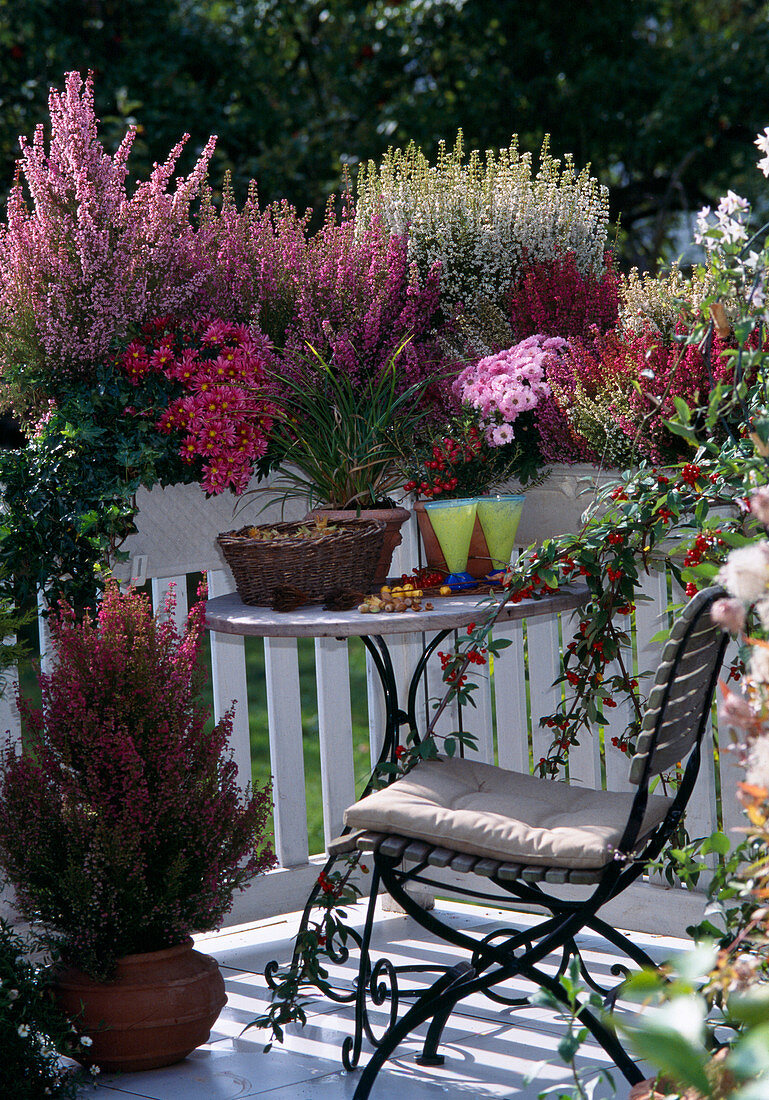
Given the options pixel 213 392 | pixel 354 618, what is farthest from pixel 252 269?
pixel 354 618

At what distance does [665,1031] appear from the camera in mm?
679

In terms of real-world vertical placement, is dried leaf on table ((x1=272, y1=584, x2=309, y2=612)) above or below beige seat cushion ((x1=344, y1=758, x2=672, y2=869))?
above

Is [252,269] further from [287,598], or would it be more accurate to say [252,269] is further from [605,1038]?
[605,1038]

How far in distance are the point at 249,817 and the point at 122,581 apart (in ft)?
2.34

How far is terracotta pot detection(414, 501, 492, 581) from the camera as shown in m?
2.77

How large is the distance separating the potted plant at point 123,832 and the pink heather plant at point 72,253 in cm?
64

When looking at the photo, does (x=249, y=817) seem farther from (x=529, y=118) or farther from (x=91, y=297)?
(x=529, y=118)

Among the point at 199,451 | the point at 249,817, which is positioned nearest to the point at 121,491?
the point at 199,451

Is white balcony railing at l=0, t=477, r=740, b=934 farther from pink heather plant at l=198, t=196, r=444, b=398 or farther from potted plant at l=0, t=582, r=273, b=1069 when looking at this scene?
potted plant at l=0, t=582, r=273, b=1069

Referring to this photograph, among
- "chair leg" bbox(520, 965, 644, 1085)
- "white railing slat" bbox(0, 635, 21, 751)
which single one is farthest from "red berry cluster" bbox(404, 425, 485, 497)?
"chair leg" bbox(520, 965, 644, 1085)

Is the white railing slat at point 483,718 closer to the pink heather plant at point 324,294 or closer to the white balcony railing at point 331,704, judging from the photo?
the white balcony railing at point 331,704

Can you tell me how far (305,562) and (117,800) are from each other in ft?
1.94

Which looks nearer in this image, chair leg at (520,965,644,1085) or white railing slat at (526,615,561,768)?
chair leg at (520,965,644,1085)

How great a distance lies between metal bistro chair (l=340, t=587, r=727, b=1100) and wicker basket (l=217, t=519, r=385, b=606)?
0.43 metres
